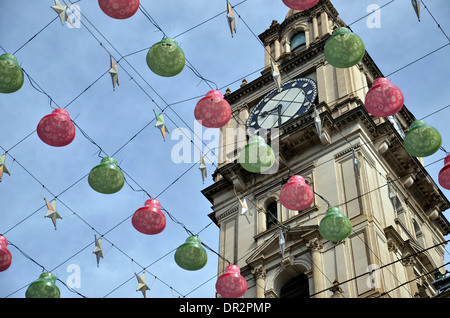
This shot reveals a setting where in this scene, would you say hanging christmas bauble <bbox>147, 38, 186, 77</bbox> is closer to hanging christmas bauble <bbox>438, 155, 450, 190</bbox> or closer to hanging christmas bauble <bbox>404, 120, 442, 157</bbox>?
hanging christmas bauble <bbox>404, 120, 442, 157</bbox>

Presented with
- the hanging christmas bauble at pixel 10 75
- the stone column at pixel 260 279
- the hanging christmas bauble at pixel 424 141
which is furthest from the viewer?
the stone column at pixel 260 279

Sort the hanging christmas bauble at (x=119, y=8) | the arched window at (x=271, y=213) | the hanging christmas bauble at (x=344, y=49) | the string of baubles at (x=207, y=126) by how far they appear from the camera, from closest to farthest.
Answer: the hanging christmas bauble at (x=119, y=8) < the string of baubles at (x=207, y=126) < the hanging christmas bauble at (x=344, y=49) < the arched window at (x=271, y=213)

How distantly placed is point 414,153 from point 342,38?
319 cm

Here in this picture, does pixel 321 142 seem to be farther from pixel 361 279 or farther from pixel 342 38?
pixel 342 38

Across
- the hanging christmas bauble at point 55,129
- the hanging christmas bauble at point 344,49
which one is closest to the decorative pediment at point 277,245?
the hanging christmas bauble at point 344,49

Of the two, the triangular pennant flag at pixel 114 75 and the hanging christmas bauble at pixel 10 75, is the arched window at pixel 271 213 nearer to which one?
the triangular pennant flag at pixel 114 75

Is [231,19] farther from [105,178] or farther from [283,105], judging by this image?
[283,105]

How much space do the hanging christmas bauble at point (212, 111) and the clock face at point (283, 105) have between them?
16024 mm

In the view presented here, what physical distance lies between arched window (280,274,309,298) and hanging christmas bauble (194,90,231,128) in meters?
10.4

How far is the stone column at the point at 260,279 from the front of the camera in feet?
87.5

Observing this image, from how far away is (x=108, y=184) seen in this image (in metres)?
17.8

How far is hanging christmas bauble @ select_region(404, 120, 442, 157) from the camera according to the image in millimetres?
18031

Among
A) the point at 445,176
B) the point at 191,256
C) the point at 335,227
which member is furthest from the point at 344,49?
the point at 191,256
